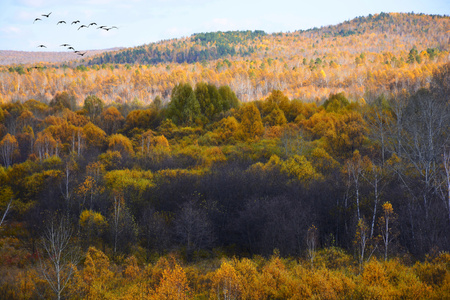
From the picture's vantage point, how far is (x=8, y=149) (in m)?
53.8

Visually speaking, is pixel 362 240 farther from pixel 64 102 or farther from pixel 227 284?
pixel 64 102

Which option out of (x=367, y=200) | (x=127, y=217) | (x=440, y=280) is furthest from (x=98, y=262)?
(x=367, y=200)

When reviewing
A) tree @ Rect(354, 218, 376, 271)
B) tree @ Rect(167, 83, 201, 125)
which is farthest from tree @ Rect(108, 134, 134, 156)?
tree @ Rect(354, 218, 376, 271)

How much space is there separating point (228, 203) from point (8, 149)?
3852cm

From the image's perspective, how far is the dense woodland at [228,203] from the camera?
1839cm

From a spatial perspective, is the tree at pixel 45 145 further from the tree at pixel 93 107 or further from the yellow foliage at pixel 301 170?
the yellow foliage at pixel 301 170

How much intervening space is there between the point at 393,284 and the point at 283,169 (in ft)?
81.8

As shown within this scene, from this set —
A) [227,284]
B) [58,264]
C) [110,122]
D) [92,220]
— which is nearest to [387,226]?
[227,284]

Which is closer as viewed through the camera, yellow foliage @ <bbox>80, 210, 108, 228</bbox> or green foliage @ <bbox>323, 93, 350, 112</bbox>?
yellow foliage @ <bbox>80, 210, 108, 228</bbox>

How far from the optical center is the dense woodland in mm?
18391

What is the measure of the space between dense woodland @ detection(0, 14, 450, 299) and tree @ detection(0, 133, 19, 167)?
0.88 feet

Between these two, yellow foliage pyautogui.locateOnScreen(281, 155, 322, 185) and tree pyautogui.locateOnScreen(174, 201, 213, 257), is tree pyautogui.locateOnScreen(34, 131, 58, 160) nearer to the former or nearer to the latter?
tree pyautogui.locateOnScreen(174, 201, 213, 257)

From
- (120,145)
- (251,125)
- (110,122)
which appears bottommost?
(120,145)

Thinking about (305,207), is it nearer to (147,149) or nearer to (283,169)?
(283,169)
